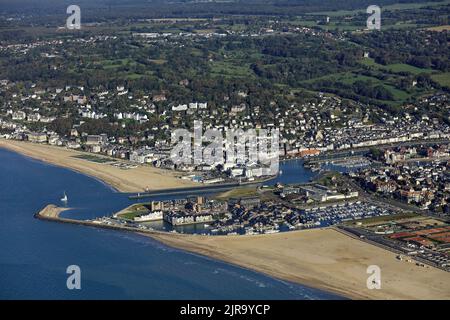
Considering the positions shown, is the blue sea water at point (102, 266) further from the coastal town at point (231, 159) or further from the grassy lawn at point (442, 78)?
the grassy lawn at point (442, 78)

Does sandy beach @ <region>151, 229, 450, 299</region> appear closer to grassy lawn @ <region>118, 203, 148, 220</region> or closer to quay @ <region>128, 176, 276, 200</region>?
grassy lawn @ <region>118, 203, 148, 220</region>

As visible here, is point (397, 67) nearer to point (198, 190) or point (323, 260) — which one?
point (198, 190)

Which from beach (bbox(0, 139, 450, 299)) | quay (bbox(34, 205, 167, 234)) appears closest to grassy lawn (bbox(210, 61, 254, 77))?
quay (bbox(34, 205, 167, 234))

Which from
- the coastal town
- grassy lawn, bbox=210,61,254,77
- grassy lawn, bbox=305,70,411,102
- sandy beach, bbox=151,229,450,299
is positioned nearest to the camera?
sandy beach, bbox=151,229,450,299

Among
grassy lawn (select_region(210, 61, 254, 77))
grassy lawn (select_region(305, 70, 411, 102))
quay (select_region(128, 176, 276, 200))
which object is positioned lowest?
quay (select_region(128, 176, 276, 200))

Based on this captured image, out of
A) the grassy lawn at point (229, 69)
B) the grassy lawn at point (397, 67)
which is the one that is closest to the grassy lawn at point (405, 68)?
the grassy lawn at point (397, 67)

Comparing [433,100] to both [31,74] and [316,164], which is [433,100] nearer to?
[316,164]

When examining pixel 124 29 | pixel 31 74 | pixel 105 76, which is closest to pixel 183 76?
pixel 105 76
